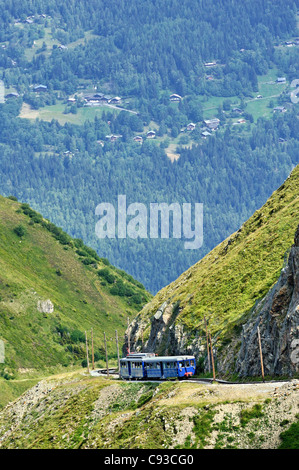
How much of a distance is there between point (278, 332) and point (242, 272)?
3641 cm

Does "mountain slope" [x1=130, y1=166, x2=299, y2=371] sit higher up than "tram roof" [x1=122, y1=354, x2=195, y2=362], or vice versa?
"mountain slope" [x1=130, y1=166, x2=299, y2=371]

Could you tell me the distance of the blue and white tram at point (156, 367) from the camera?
108 meters

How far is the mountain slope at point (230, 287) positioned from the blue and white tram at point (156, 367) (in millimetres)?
3807

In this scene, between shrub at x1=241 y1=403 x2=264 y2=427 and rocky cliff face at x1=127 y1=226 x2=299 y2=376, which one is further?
rocky cliff face at x1=127 y1=226 x2=299 y2=376

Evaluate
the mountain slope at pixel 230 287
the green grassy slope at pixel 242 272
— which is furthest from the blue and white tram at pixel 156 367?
the green grassy slope at pixel 242 272

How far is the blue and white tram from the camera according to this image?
107875 millimetres

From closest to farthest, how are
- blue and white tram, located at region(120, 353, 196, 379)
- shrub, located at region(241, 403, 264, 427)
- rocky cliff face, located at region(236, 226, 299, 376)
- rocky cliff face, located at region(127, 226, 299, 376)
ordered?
1. shrub, located at region(241, 403, 264, 427)
2. rocky cliff face, located at region(236, 226, 299, 376)
3. rocky cliff face, located at region(127, 226, 299, 376)
4. blue and white tram, located at region(120, 353, 196, 379)

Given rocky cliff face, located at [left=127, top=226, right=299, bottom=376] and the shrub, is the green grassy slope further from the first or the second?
the shrub

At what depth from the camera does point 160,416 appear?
86750 millimetres

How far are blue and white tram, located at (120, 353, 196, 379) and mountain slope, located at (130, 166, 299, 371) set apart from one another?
12.5 ft

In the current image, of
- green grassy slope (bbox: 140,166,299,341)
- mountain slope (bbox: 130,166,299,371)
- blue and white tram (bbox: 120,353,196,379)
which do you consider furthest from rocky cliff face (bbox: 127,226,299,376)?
green grassy slope (bbox: 140,166,299,341)
